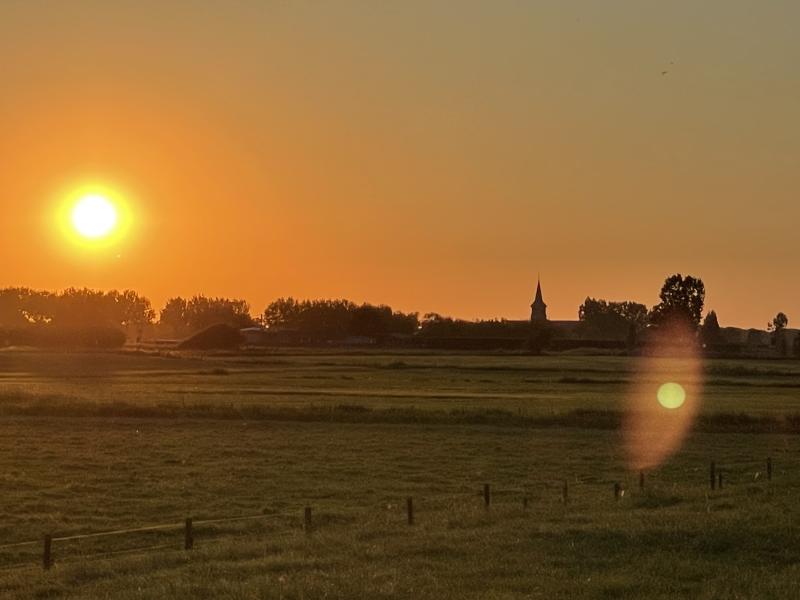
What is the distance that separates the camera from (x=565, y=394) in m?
84.0

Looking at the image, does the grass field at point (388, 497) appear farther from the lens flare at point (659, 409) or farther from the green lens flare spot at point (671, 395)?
the green lens flare spot at point (671, 395)

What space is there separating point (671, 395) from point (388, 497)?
56.3 metres

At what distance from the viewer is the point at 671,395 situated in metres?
85.2

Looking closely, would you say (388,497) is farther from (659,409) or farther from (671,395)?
(671,395)

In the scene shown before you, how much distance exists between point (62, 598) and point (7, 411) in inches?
1836

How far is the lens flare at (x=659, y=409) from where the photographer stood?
46.8 meters

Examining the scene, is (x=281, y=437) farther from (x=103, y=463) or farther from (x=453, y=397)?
(x=453, y=397)

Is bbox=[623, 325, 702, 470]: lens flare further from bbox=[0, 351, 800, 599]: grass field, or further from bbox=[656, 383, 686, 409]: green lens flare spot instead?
bbox=[0, 351, 800, 599]: grass field

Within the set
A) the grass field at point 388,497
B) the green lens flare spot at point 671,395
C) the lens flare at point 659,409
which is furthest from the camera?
the green lens flare spot at point 671,395

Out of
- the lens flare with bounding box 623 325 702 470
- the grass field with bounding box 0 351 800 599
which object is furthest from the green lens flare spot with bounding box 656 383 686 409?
the grass field with bounding box 0 351 800 599

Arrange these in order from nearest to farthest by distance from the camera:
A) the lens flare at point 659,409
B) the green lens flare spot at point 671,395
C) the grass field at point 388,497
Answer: the grass field at point 388,497
the lens flare at point 659,409
the green lens flare spot at point 671,395

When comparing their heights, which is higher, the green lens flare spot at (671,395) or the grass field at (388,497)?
the green lens flare spot at (671,395)

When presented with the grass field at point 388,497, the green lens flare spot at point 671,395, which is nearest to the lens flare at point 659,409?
the green lens flare spot at point 671,395

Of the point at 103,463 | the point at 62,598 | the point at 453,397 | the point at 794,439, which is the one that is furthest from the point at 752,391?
the point at 62,598
